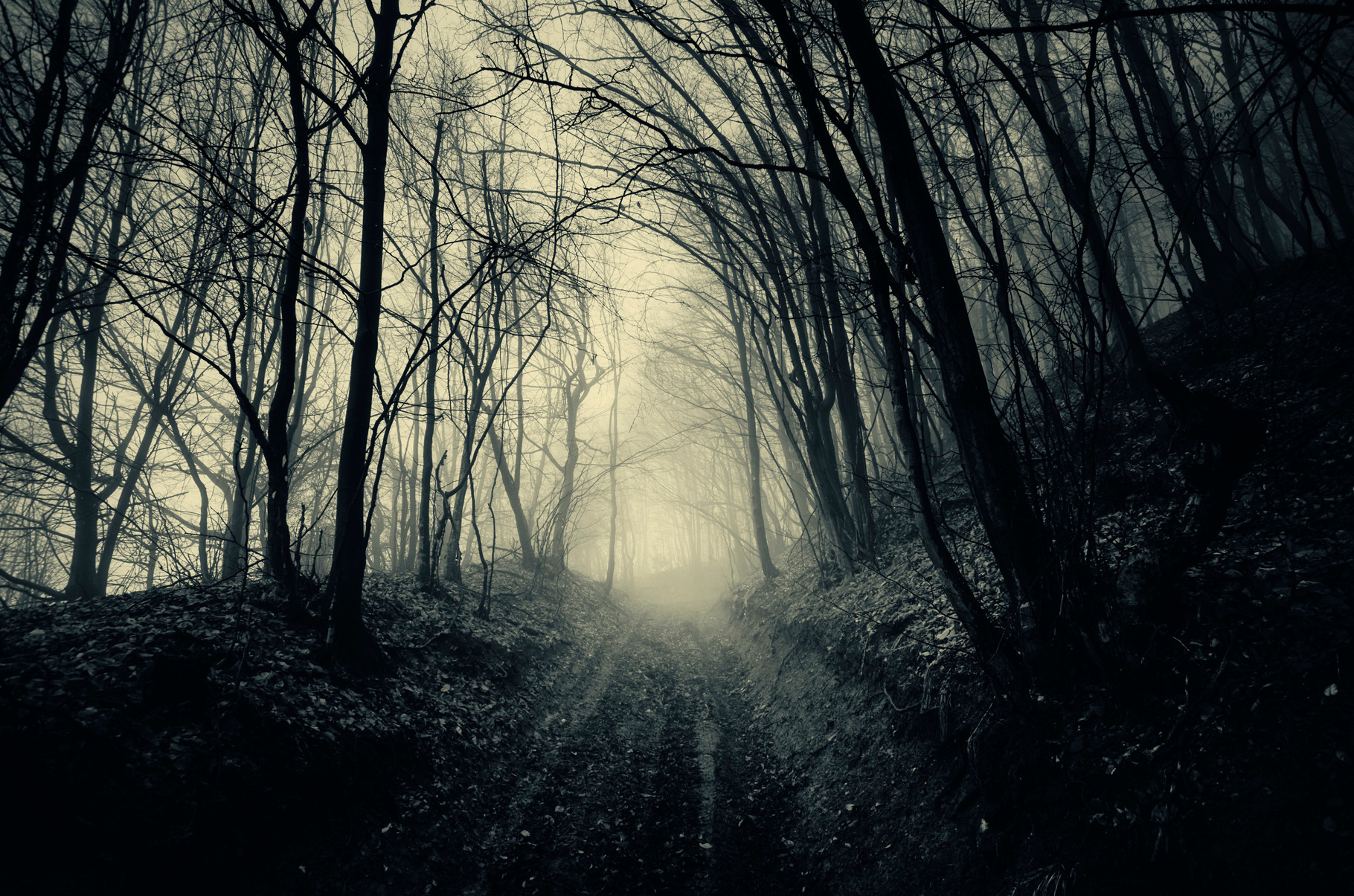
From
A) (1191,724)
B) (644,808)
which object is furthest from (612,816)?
(1191,724)

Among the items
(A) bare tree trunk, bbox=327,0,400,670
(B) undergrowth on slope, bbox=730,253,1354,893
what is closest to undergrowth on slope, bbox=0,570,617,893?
(A) bare tree trunk, bbox=327,0,400,670

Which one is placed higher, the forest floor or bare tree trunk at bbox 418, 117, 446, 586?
bare tree trunk at bbox 418, 117, 446, 586

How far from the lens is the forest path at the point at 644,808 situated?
10.4 ft

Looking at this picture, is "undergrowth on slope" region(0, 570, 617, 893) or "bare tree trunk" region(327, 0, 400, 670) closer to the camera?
"undergrowth on slope" region(0, 570, 617, 893)

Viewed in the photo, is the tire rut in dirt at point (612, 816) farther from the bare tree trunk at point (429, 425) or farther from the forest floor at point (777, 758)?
the bare tree trunk at point (429, 425)

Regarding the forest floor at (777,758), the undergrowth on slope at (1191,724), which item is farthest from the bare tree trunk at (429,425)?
the undergrowth on slope at (1191,724)

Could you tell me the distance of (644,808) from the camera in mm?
3869

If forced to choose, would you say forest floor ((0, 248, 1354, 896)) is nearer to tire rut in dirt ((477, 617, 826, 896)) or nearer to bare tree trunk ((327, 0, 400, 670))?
tire rut in dirt ((477, 617, 826, 896))

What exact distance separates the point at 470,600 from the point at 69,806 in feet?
19.4

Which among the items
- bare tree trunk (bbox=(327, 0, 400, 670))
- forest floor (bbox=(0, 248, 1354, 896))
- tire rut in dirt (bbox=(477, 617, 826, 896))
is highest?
bare tree trunk (bbox=(327, 0, 400, 670))

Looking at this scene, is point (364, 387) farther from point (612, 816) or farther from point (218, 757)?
point (612, 816)

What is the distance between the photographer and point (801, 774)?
4.23 meters

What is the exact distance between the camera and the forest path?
3164 mm

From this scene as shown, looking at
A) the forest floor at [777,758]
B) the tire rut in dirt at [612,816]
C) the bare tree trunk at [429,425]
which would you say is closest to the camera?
the forest floor at [777,758]
